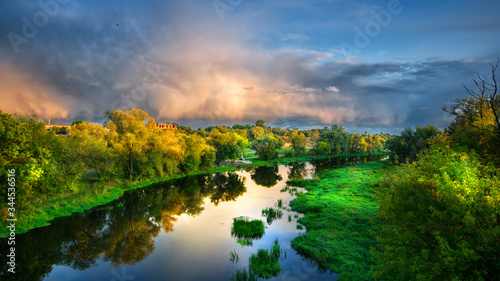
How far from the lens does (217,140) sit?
7262cm

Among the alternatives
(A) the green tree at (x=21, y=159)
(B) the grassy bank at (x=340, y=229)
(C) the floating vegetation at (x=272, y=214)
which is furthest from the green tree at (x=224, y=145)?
(A) the green tree at (x=21, y=159)

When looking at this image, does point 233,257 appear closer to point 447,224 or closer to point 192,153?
point 447,224

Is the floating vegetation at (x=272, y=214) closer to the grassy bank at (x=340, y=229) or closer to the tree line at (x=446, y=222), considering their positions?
the grassy bank at (x=340, y=229)

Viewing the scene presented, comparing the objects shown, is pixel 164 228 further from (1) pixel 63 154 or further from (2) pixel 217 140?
(2) pixel 217 140

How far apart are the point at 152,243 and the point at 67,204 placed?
1528 centimetres

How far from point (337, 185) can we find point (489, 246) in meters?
37.1

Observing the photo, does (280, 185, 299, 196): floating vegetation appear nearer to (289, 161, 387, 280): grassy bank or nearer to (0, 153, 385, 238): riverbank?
(289, 161, 387, 280): grassy bank

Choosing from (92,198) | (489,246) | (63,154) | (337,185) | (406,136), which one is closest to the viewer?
(489,246)

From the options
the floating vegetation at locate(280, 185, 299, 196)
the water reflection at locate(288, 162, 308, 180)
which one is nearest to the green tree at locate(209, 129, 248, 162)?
the water reflection at locate(288, 162, 308, 180)

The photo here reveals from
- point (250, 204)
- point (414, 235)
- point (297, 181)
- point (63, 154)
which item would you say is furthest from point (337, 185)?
point (63, 154)

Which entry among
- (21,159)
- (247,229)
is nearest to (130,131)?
(21,159)

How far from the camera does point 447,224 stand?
35.0 feet

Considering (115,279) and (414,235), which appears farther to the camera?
(115,279)

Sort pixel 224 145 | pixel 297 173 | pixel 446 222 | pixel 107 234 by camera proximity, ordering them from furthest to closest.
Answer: pixel 224 145, pixel 297 173, pixel 107 234, pixel 446 222
